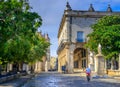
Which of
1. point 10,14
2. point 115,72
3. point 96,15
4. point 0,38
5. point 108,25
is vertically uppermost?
point 96,15

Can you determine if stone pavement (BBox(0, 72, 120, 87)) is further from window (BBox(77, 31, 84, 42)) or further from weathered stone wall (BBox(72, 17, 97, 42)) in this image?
weathered stone wall (BBox(72, 17, 97, 42))

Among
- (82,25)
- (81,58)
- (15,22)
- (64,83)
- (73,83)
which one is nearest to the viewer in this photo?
(15,22)

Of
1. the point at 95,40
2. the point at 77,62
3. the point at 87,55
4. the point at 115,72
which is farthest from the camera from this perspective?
the point at 77,62

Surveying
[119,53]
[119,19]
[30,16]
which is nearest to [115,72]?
[119,53]

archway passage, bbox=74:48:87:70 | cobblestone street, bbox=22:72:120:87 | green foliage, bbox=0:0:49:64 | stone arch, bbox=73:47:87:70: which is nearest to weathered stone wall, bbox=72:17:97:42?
stone arch, bbox=73:47:87:70

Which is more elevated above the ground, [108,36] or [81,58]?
[108,36]

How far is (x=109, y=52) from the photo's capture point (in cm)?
4962

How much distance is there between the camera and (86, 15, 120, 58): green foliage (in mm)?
47847

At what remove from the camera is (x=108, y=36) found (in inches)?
1875

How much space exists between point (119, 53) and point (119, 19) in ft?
24.7

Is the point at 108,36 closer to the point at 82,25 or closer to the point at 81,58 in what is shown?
the point at 82,25

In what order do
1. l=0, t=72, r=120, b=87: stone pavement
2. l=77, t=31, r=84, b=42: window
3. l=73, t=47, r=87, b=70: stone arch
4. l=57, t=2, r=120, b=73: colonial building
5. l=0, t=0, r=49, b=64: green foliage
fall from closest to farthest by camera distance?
l=0, t=0, r=49, b=64: green foliage → l=0, t=72, r=120, b=87: stone pavement → l=57, t=2, r=120, b=73: colonial building → l=77, t=31, r=84, b=42: window → l=73, t=47, r=87, b=70: stone arch

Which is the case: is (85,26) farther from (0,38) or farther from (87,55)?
(0,38)

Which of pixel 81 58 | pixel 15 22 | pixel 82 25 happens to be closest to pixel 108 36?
pixel 82 25
